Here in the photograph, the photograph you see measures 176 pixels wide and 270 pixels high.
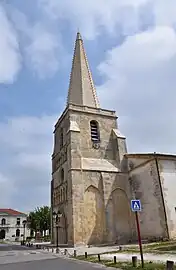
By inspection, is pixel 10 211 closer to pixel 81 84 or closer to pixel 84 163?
pixel 81 84

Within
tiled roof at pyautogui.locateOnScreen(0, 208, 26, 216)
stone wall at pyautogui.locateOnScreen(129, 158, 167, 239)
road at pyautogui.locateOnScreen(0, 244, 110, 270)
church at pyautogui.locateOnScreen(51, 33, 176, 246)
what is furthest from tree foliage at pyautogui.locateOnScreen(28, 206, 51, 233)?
road at pyautogui.locateOnScreen(0, 244, 110, 270)

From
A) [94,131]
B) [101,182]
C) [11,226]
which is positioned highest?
[94,131]

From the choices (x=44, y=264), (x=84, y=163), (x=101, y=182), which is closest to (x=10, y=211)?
(x=84, y=163)

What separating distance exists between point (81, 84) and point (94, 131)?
7.26 m

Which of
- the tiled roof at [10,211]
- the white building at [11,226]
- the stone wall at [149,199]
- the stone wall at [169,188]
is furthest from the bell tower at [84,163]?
the tiled roof at [10,211]

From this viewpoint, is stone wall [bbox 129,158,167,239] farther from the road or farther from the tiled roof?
the tiled roof

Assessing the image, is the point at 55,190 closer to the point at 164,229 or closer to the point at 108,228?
the point at 108,228

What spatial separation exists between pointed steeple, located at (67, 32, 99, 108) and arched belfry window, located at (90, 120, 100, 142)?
2.79m

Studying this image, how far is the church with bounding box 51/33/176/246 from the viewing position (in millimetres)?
24844

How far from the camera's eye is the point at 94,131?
3259cm

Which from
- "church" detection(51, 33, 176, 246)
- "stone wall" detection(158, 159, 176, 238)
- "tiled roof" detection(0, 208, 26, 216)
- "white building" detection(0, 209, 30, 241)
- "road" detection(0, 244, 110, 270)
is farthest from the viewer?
"tiled roof" detection(0, 208, 26, 216)

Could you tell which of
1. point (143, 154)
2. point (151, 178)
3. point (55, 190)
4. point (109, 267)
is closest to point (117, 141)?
point (143, 154)

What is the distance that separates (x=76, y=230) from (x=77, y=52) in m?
25.9

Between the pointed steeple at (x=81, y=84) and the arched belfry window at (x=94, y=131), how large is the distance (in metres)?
2.79
